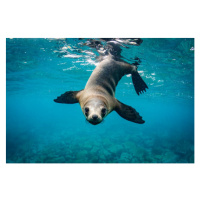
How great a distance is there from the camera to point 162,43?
362 inches

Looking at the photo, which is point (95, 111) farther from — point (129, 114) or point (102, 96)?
point (129, 114)

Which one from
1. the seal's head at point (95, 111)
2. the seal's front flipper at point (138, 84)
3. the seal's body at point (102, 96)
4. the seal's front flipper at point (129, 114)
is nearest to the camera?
the seal's head at point (95, 111)

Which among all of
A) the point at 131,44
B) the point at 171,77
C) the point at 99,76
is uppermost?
the point at 131,44

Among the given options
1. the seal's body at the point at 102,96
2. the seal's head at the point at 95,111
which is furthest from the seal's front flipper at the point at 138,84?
the seal's head at the point at 95,111

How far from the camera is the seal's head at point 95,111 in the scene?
2.97 metres

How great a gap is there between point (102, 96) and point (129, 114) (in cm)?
92

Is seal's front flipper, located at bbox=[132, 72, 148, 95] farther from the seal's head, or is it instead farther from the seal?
the seal's head

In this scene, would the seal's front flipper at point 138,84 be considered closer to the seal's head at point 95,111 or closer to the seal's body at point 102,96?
the seal's body at point 102,96

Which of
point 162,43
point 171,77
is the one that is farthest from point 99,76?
point 171,77

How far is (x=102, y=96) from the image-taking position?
12.8ft

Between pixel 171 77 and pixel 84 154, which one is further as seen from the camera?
pixel 171 77

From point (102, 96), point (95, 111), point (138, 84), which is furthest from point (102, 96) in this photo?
point (138, 84)
